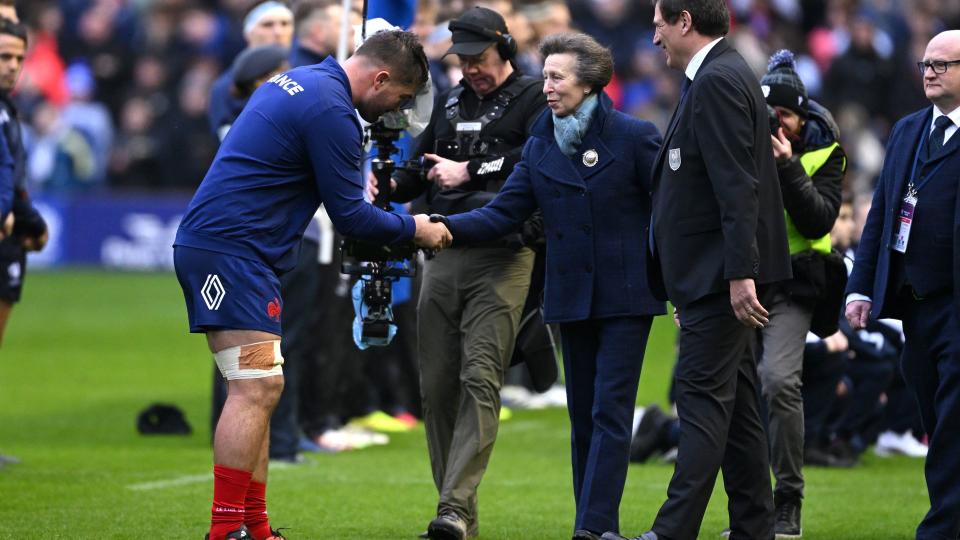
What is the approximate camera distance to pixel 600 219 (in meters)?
7.53

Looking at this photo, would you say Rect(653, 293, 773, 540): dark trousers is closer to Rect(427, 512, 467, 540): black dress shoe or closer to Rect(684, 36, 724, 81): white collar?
Rect(684, 36, 724, 81): white collar

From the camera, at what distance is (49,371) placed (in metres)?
15.6

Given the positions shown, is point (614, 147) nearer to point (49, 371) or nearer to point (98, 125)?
point (49, 371)

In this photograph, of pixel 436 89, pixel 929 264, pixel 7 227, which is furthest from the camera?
pixel 436 89

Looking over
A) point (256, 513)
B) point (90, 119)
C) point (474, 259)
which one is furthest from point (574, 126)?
point (90, 119)

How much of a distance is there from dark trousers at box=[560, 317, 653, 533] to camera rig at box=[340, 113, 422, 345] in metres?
0.87

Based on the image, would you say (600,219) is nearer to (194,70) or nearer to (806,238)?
(806,238)

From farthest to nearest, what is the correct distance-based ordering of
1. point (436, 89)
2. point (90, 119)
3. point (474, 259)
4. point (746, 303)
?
point (90, 119)
point (436, 89)
point (474, 259)
point (746, 303)

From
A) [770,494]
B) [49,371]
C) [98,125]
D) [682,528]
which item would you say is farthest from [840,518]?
[98,125]

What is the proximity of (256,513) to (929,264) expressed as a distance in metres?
Answer: 3.17

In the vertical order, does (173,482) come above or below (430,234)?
below

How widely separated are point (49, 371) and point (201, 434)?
4050 millimetres

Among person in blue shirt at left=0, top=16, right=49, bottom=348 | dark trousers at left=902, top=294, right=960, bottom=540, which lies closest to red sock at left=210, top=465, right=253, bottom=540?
dark trousers at left=902, top=294, right=960, bottom=540

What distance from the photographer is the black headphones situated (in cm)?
813
